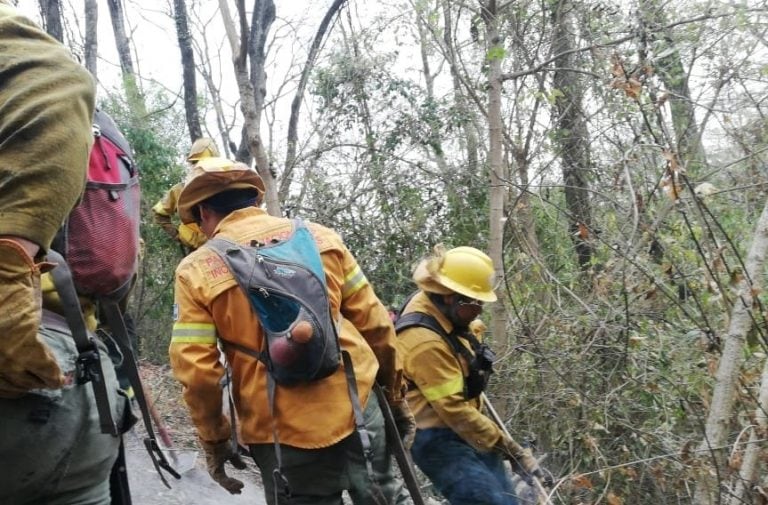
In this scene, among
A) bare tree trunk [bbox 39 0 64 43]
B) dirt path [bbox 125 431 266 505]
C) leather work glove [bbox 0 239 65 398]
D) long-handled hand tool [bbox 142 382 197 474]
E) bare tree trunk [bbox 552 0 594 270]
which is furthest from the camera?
bare tree trunk [bbox 39 0 64 43]

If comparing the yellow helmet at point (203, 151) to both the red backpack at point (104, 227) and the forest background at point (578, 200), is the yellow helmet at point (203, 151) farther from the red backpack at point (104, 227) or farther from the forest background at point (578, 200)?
the red backpack at point (104, 227)

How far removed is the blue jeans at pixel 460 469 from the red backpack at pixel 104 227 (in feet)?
7.03

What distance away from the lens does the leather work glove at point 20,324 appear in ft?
4.79

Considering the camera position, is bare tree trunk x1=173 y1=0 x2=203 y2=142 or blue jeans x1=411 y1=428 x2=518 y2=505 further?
bare tree trunk x1=173 y1=0 x2=203 y2=142

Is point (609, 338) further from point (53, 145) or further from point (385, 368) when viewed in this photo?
point (53, 145)

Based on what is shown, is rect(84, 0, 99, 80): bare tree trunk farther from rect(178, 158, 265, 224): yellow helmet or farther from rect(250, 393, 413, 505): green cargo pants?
rect(250, 393, 413, 505): green cargo pants

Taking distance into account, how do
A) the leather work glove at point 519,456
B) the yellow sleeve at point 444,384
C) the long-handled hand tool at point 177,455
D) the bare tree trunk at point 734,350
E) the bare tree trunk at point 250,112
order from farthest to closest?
1. the bare tree trunk at point 250,112
2. the long-handled hand tool at point 177,455
3. the leather work glove at point 519,456
4. the yellow sleeve at point 444,384
5. the bare tree trunk at point 734,350

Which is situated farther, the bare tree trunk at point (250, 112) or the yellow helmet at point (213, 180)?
the bare tree trunk at point (250, 112)

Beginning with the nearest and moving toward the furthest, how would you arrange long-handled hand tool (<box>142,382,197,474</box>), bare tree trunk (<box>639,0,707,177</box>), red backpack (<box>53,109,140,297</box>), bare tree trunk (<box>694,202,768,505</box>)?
red backpack (<box>53,109,140,297</box>) < bare tree trunk (<box>694,202,768,505</box>) < long-handled hand tool (<box>142,382,197,474</box>) < bare tree trunk (<box>639,0,707,177</box>)

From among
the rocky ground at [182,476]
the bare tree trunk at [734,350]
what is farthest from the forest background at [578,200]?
the rocky ground at [182,476]

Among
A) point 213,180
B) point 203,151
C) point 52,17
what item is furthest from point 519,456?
point 52,17

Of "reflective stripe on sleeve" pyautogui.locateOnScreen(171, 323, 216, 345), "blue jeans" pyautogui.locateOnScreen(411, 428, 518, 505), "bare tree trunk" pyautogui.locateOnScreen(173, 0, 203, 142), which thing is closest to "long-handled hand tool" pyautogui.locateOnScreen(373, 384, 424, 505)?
"reflective stripe on sleeve" pyautogui.locateOnScreen(171, 323, 216, 345)

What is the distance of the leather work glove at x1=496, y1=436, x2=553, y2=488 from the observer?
3.85 m

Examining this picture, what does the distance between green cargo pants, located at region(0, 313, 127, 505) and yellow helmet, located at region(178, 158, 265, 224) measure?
1075mm
